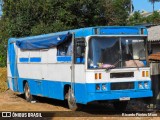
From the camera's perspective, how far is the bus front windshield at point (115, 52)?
41.2 feet

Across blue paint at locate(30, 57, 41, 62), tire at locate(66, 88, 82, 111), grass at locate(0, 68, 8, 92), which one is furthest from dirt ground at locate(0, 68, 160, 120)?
grass at locate(0, 68, 8, 92)

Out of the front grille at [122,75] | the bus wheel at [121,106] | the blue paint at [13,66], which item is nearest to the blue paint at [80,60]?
the front grille at [122,75]

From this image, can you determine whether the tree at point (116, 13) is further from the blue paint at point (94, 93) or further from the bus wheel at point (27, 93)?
the blue paint at point (94, 93)

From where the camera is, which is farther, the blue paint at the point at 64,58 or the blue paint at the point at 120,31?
the blue paint at the point at 64,58

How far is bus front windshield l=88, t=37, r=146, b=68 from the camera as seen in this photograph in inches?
495

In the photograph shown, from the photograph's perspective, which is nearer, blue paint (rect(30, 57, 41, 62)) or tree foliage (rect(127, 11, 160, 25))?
blue paint (rect(30, 57, 41, 62))

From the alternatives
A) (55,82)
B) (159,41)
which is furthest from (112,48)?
(159,41)

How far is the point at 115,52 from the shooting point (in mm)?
12805

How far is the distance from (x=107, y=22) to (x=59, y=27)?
4.69 metres

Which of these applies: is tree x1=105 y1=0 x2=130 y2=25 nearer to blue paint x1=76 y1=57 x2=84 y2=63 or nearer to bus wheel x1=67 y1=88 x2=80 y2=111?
bus wheel x1=67 y1=88 x2=80 y2=111

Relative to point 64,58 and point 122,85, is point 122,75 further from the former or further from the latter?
point 64,58

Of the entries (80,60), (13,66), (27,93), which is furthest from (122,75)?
(13,66)

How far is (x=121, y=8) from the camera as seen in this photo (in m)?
33.7

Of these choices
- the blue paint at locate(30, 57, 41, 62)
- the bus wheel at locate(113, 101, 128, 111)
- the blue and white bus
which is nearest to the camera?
the blue and white bus
